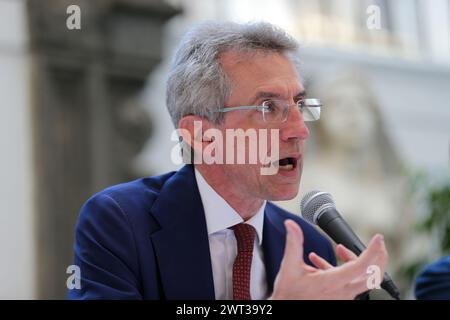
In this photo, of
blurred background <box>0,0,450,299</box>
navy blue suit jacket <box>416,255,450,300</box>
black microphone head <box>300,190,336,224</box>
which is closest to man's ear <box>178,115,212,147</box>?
black microphone head <box>300,190,336,224</box>

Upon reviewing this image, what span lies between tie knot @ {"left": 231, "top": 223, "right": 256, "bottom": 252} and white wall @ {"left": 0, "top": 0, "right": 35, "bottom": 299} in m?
1.75

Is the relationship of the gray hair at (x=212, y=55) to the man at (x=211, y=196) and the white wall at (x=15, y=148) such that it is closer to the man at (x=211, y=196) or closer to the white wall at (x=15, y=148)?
the man at (x=211, y=196)

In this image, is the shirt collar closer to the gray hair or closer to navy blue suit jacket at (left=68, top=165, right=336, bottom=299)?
navy blue suit jacket at (left=68, top=165, right=336, bottom=299)

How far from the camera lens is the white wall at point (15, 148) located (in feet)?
10.3

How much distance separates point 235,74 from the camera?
3.95ft

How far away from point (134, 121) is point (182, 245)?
309cm

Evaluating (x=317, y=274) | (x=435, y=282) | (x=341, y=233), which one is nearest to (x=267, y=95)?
(x=341, y=233)

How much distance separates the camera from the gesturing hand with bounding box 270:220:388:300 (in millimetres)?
912

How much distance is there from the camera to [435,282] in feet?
5.07

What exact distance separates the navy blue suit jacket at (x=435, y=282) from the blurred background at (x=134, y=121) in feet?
4.43

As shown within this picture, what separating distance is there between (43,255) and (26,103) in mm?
748

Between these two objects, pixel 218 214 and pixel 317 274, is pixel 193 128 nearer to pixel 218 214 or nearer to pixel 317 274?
pixel 218 214
